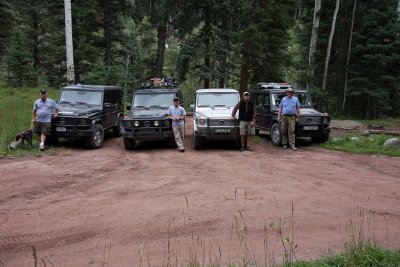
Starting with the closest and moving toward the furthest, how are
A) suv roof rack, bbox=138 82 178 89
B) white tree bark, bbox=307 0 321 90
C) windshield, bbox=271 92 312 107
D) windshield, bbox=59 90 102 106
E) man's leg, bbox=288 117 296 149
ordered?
man's leg, bbox=288 117 296 149, windshield, bbox=59 90 102 106, windshield, bbox=271 92 312 107, suv roof rack, bbox=138 82 178 89, white tree bark, bbox=307 0 321 90

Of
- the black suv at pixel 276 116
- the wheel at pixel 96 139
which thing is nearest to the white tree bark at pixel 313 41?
the black suv at pixel 276 116

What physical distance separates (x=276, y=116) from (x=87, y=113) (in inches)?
268

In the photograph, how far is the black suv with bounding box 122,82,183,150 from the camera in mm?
13203

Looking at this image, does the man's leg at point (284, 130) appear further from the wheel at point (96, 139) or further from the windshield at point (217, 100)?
the wheel at point (96, 139)

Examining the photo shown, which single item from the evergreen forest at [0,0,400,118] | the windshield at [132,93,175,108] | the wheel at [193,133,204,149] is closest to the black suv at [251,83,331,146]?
the wheel at [193,133,204,149]

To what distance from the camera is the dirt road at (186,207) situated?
17.6 feet

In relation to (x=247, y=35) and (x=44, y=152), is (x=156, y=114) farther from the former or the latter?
(x=247, y=35)

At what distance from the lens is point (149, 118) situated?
13242 mm

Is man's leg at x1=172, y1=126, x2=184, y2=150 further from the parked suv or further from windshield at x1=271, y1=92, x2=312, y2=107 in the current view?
windshield at x1=271, y1=92, x2=312, y2=107

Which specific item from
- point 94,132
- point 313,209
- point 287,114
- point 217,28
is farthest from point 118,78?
point 313,209

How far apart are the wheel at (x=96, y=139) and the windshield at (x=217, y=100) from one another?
3.63m

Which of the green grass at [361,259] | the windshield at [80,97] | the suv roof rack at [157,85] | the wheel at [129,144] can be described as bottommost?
the wheel at [129,144]

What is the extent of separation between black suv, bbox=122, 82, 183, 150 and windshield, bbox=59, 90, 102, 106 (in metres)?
1.33

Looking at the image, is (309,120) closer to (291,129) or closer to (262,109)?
(291,129)
